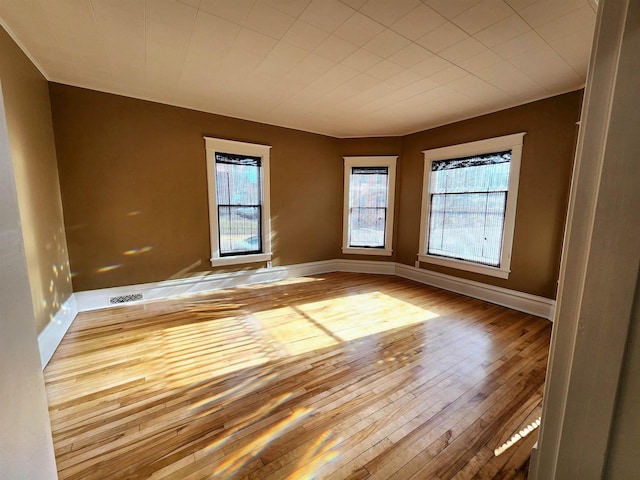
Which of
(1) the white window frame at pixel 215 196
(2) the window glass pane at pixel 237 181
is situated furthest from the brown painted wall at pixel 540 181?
(2) the window glass pane at pixel 237 181

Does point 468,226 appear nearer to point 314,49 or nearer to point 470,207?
point 470,207

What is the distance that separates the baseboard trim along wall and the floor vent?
0.01m

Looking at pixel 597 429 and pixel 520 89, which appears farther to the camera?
pixel 520 89

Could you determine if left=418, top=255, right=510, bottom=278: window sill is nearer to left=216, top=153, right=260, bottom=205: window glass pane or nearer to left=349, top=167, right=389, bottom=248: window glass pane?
left=349, top=167, right=389, bottom=248: window glass pane

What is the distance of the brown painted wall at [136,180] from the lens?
122 inches

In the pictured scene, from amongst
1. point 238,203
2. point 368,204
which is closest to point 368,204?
point 368,204

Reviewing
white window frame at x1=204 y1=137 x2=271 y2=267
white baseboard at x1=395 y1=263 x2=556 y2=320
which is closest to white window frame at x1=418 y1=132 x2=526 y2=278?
white baseboard at x1=395 y1=263 x2=556 y2=320

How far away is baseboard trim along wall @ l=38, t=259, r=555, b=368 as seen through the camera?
2782 millimetres

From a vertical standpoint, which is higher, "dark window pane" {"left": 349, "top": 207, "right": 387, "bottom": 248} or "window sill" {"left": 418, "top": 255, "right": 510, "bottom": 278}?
"dark window pane" {"left": 349, "top": 207, "right": 387, "bottom": 248}

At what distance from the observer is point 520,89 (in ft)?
9.80

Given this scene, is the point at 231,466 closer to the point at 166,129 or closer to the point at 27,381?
the point at 27,381

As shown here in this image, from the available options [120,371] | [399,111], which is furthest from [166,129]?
[399,111]

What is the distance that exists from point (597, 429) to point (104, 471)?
2.02 metres

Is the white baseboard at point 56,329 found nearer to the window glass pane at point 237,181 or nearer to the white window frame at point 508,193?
the window glass pane at point 237,181
